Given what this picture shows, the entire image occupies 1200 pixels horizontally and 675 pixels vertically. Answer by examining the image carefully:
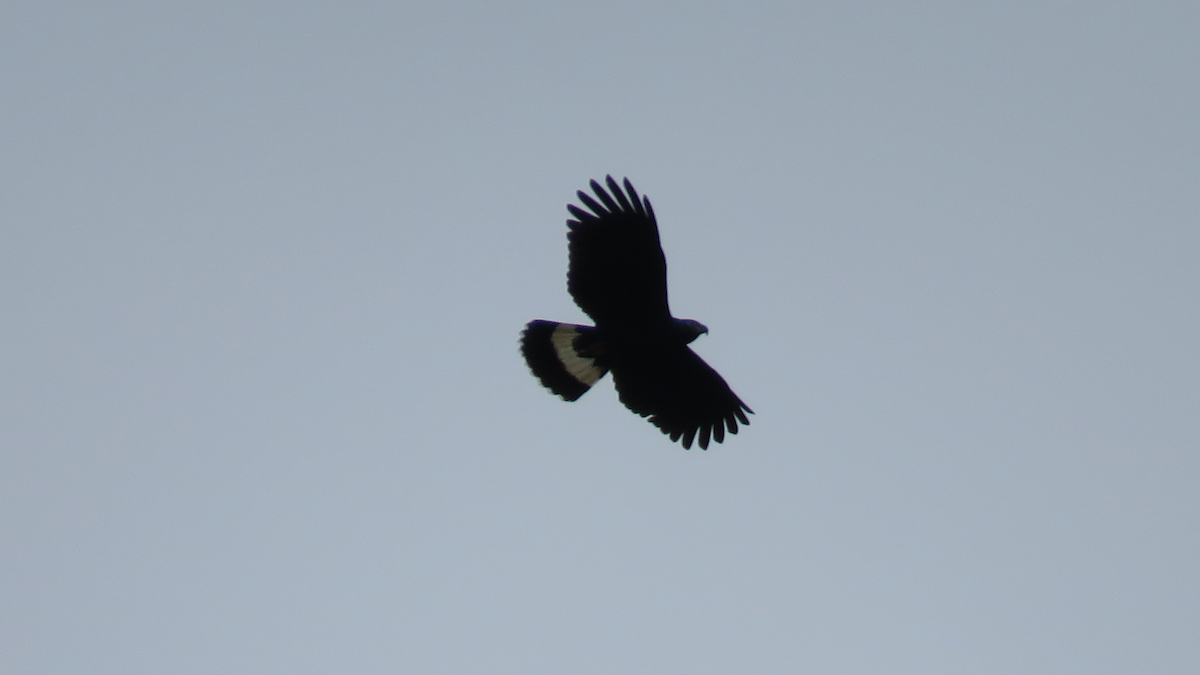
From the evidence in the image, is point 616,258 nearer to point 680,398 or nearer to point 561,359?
point 561,359

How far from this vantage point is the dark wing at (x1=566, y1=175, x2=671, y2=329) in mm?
9773

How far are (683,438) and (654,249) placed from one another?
7.88 feet

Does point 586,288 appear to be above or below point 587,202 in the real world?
below

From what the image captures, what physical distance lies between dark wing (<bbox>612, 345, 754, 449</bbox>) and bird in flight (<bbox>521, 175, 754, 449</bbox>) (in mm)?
10

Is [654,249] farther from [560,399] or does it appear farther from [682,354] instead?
[560,399]

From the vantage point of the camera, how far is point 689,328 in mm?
10227

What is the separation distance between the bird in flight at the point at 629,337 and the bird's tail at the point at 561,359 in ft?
0.03

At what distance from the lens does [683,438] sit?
11258 millimetres

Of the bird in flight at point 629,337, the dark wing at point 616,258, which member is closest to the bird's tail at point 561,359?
the bird in flight at point 629,337

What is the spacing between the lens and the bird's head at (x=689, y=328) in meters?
10.2

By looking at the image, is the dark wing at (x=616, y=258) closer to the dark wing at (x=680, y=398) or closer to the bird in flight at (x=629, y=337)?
the bird in flight at (x=629, y=337)

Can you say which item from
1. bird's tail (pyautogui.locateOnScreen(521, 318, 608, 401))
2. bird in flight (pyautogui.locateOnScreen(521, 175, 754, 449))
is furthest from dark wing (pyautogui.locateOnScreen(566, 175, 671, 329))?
bird's tail (pyautogui.locateOnScreen(521, 318, 608, 401))

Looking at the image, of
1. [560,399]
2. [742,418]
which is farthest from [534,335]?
[742,418]

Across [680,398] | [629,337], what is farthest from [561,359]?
[680,398]
